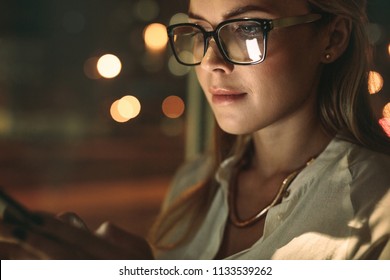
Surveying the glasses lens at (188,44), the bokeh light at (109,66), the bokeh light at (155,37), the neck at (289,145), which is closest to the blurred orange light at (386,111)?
the neck at (289,145)

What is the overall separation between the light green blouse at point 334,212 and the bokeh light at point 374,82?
108 mm

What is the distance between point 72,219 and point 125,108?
309 millimetres

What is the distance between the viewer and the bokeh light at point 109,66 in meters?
1.07

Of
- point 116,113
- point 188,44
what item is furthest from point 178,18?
point 116,113

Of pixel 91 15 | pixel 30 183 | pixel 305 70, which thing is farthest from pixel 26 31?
pixel 305 70

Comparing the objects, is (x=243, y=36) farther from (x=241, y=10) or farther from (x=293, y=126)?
(x=293, y=126)

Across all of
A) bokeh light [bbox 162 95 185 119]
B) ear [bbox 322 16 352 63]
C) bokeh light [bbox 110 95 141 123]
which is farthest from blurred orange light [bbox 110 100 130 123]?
ear [bbox 322 16 352 63]

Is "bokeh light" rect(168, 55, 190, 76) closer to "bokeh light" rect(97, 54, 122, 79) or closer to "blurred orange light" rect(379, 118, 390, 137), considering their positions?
"bokeh light" rect(97, 54, 122, 79)

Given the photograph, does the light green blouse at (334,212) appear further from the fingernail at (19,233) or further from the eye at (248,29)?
the fingernail at (19,233)

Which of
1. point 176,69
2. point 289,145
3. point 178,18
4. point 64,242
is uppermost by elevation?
point 178,18

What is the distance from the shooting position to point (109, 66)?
3.56 ft

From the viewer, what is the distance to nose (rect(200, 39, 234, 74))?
2.72 ft
